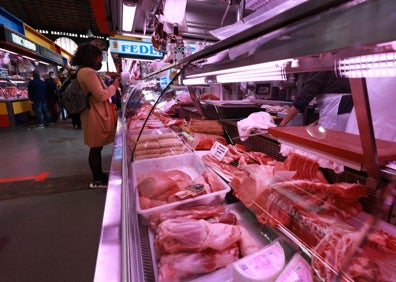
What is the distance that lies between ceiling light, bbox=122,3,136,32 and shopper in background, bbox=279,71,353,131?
2.41 metres

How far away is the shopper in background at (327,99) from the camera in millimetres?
2197

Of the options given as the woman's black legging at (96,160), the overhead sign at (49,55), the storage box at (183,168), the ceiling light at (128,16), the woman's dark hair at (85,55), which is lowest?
the woman's black legging at (96,160)

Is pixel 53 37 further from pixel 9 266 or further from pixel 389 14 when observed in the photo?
pixel 389 14

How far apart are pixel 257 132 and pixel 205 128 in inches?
25.8

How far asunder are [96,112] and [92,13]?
14.8 meters

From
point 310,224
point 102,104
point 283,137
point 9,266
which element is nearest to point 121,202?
point 310,224

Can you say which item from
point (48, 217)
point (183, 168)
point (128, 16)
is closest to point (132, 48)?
point (128, 16)

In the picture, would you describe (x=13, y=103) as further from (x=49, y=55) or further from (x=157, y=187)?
(x=157, y=187)

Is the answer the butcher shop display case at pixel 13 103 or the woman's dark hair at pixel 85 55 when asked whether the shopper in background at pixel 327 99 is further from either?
the butcher shop display case at pixel 13 103

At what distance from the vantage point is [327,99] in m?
2.46

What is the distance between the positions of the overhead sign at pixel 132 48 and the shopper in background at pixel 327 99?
5.92 meters

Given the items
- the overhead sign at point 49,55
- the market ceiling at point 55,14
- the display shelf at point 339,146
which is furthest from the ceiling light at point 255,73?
the market ceiling at point 55,14

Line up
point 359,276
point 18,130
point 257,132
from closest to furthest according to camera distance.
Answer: point 359,276 < point 257,132 < point 18,130

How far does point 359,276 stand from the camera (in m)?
0.66
